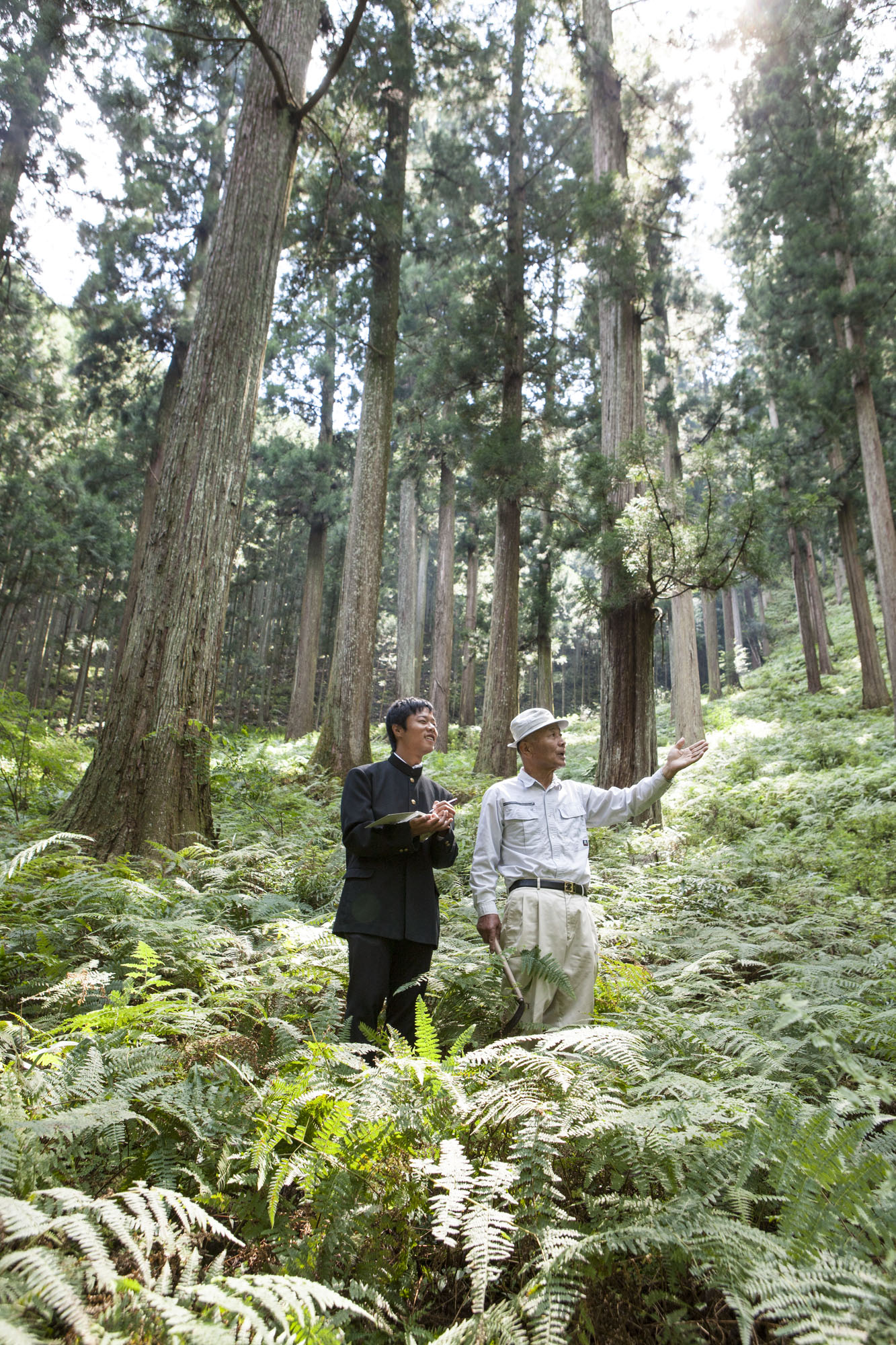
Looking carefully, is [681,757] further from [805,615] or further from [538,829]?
[805,615]

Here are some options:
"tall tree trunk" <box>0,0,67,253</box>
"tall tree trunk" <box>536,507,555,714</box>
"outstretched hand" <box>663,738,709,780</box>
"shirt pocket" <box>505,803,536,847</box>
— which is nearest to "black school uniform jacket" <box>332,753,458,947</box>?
"shirt pocket" <box>505,803,536,847</box>

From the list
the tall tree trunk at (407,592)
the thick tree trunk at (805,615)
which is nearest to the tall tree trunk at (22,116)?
the tall tree trunk at (407,592)

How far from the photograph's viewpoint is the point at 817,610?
72.9 feet

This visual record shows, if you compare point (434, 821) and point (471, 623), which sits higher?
point (471, 623)

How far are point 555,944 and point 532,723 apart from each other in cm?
119

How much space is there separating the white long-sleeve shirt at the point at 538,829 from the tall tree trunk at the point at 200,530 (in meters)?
2.68

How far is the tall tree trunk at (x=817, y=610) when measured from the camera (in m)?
22.1

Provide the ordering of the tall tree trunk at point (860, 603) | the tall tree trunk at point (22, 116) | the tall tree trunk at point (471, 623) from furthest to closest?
the tall tree trunk at point (471, 623)
the tall tree trunk at point (860, 603)
the tall tree trunk at point (22, 116)

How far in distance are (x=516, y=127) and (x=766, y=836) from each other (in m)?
15.9

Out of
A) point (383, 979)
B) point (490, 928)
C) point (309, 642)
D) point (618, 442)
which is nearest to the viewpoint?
point (383, 979)

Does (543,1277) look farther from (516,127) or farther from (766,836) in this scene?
(516,127)

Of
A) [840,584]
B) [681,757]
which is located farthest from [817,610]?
[681,757]

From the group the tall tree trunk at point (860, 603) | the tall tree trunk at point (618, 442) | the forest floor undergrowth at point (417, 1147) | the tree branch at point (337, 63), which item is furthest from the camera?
the tall tree trunk at point (860, 603)

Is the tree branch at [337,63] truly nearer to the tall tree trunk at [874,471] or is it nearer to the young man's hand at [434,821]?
the young man's hand at [434,821]
